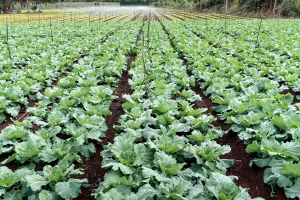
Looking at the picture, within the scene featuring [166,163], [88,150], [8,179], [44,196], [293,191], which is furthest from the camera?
[88,150]

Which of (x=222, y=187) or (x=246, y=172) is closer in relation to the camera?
(x=222, y=187)

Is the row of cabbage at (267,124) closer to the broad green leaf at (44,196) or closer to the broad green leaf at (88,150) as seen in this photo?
the broad green leaf at (88,150)

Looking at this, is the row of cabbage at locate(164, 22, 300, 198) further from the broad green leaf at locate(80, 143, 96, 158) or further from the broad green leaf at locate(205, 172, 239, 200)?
the broad green leaf at locate(80, 143, 96, 158)

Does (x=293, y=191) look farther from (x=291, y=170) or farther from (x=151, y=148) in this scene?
(x=151, y=148)

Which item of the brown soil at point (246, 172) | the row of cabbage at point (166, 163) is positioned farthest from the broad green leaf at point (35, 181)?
the brown soil at point (246, 172)

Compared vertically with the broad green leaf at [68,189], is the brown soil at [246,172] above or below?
below

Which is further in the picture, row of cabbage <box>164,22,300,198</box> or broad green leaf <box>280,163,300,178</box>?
row of cabbage <box>164,22,300,198</box>

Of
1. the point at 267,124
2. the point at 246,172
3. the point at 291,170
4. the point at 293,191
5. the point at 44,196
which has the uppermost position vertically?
the point at 267,124

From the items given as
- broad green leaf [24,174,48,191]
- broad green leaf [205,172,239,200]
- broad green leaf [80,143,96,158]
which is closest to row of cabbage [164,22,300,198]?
broad green leaf [205,172,239,200]

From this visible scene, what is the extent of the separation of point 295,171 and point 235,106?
7.56 feet

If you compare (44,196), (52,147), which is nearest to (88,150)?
(52,147)

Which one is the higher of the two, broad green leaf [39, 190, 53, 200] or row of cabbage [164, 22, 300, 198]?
row of cabbage [164, 22, 300, 198]

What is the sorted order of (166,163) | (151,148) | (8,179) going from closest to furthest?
(8,179) < (166,163) < (151,148)

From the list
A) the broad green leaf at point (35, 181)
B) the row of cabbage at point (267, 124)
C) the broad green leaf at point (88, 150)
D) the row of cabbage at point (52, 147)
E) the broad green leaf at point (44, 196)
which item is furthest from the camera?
the broad green leaf at point (88, 150)
